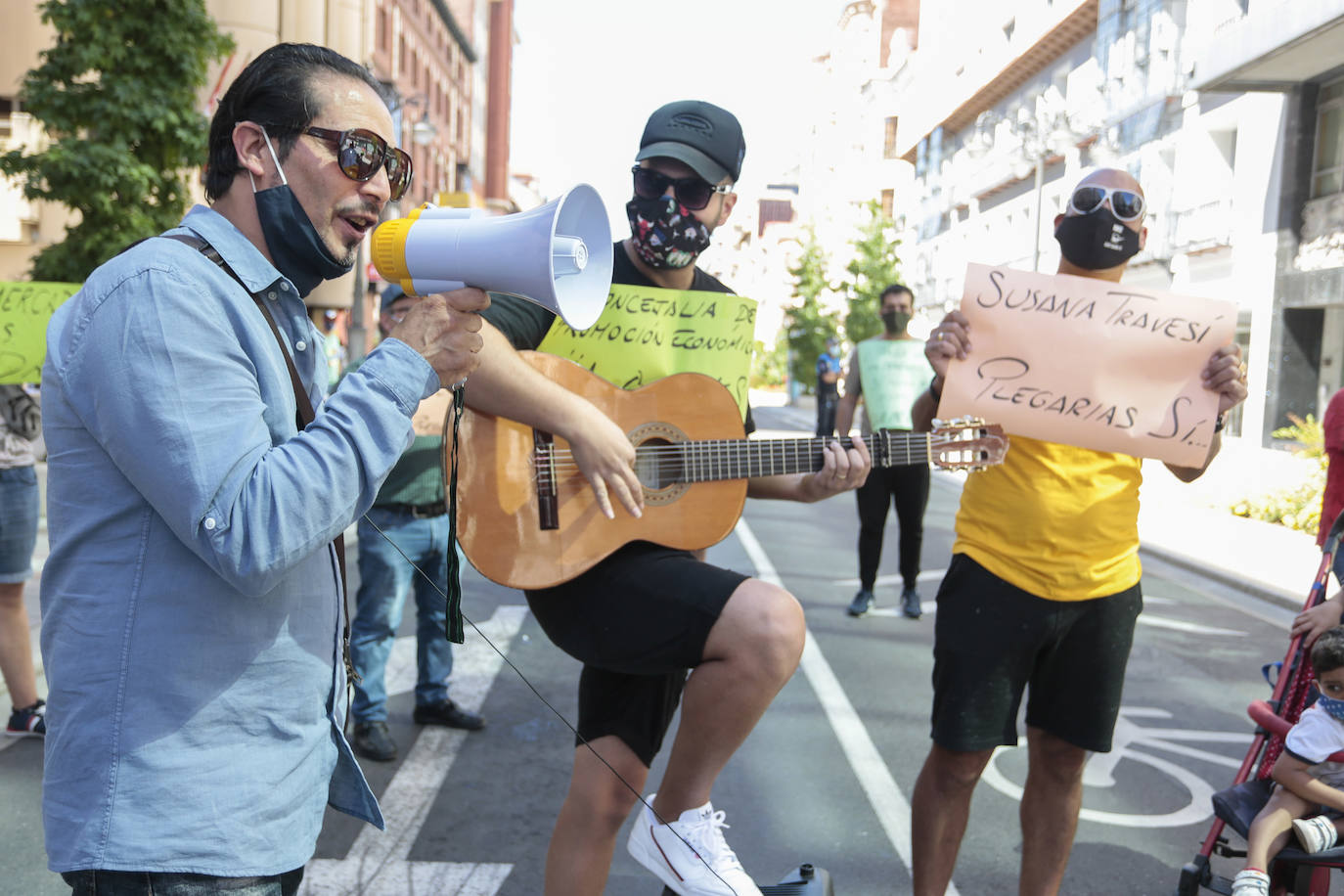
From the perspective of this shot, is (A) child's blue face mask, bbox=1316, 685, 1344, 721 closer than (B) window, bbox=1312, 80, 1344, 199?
Yes

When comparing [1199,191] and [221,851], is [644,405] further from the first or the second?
[1199,191]

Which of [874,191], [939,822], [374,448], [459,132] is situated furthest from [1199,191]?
[459,132]

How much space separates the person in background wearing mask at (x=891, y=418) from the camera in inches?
288

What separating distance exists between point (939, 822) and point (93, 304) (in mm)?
2366

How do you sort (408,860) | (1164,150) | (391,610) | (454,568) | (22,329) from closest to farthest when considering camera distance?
(454,568) < (408,860) < (22,329) < (391,610) < (1164,150)

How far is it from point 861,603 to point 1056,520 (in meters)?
4.89

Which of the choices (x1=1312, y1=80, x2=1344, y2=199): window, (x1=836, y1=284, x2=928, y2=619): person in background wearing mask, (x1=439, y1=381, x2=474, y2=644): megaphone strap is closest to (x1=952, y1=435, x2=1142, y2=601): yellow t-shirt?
(x1=439, y1=381, x2=474, y2=644): megaphone strap

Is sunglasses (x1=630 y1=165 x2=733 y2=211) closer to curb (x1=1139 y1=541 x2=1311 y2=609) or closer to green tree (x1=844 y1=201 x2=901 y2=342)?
curb (x1=1139 y1=541 x2=1311 y2=609)

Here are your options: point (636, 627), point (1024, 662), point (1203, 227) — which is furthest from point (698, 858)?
point (1203, 227)

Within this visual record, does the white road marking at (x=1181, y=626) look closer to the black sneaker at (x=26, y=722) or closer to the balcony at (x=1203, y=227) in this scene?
the black sneaker at (x=26, y=722)

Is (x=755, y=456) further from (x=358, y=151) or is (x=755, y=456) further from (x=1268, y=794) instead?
(x=1268, y=794)

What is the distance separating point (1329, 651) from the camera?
3018 mm

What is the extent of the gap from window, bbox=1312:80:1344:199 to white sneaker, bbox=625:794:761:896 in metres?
19.1

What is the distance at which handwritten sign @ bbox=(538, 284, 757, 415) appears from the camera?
2.54m
